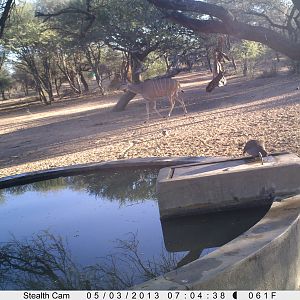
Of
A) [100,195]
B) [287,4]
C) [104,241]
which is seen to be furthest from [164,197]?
[287,4]

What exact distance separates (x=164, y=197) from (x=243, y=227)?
25.1 inches

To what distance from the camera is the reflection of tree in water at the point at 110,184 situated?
485 centimetres

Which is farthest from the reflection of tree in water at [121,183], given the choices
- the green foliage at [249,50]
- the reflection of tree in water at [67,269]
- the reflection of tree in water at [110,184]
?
the green foliage at [249,50]

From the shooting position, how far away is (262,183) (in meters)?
3.56

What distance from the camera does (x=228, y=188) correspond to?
3.58 meters

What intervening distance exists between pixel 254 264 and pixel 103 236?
166cm

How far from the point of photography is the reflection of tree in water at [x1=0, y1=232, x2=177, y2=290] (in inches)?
113

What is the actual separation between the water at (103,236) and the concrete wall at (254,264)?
58cm

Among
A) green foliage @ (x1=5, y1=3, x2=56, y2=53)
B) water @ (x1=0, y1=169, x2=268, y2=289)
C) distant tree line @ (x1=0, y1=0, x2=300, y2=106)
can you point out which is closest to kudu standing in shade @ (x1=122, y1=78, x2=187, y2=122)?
distant tree line @ (x1=0, y1=0, x2=300, y2=106)

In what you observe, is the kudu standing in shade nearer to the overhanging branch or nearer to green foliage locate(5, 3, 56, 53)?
the overhanging branch

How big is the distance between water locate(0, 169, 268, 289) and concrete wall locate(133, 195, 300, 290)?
1.89 ft

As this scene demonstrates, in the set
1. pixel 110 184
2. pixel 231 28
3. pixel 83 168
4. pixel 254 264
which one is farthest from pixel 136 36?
pixel 254 264

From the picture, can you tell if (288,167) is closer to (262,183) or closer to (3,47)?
(262,183)

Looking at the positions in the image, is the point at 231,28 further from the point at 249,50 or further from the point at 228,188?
the point at 249,50
